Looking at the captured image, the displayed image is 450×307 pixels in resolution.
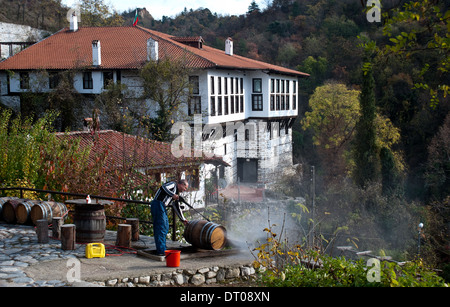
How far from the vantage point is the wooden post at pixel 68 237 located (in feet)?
25.4

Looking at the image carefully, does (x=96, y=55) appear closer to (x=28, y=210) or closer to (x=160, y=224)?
(x=28, y=210)

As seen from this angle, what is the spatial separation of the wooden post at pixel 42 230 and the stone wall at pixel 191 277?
231 centimetres

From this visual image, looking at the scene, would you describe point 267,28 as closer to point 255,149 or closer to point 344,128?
point 344,128

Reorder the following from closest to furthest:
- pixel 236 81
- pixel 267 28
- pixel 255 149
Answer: pixel 236 81
pixel 255 149
pixel 267 28

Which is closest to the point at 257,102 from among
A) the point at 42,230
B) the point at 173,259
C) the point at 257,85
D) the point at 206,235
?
the point at 257,85

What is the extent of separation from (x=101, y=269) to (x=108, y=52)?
22325 millimetres

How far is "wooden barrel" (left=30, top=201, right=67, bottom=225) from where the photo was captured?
9188 millimetres

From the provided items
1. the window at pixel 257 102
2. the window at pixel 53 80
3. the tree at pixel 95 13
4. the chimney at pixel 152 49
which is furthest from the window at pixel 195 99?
the tree at pixel 95 13

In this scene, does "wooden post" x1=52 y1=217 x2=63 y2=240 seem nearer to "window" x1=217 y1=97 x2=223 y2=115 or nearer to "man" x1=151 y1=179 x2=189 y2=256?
"man" x1=151 y1=179 x2=189 y2=256

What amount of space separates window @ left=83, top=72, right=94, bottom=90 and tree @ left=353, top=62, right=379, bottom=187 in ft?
50.5

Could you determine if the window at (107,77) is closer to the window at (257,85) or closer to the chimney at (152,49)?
the chimney at (152,49)

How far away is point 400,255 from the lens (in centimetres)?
2192

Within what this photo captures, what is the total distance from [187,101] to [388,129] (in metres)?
16.1
